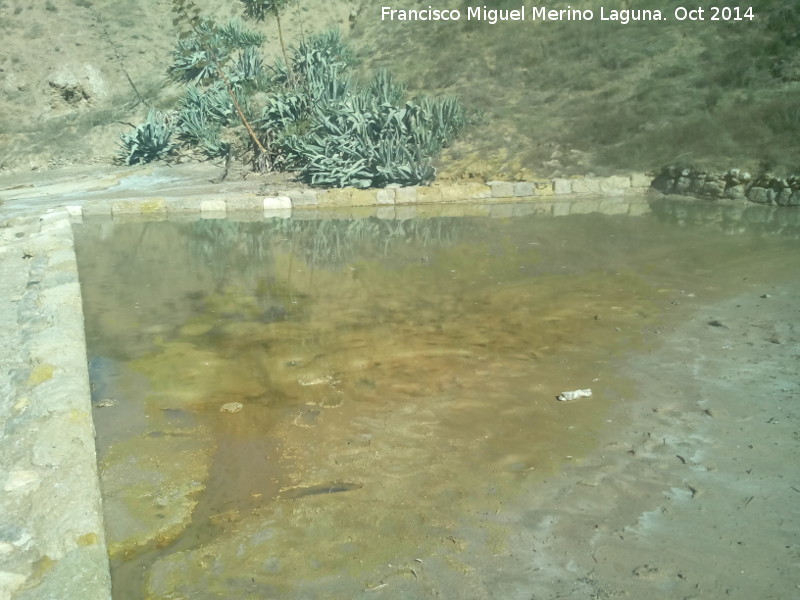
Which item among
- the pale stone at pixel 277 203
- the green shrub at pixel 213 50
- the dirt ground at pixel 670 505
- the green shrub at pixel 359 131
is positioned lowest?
the dirt ground at pixel 670 505

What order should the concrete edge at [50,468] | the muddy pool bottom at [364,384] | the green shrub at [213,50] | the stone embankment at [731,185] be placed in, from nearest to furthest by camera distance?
1. the concrete edge at [50,468]
2. the muddy pool bottom at [364,384]
3. the stone embankment at [731,185]
4. the green shrub at [213,50]

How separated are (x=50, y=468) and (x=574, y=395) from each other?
288 cm

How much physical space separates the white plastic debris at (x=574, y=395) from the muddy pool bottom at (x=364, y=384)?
4cm

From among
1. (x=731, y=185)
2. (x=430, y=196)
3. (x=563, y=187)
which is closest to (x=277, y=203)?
(x=430, y=196)

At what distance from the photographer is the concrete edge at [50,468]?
318 cm

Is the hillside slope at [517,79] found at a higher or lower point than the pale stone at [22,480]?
higher

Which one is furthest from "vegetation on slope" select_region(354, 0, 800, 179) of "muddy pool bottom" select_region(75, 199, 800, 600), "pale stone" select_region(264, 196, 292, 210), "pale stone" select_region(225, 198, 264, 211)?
"pale stone" select_region(225, 198, 264, 211)

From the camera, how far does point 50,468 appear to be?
13.2 ft

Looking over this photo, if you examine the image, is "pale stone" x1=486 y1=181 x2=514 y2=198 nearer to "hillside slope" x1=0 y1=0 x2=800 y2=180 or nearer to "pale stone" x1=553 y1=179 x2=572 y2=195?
"pale stone" x1=553 y1=179 x2=572 y2=195

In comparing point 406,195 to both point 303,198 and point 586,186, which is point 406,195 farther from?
point 586,186

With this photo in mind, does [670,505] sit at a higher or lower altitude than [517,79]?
lower

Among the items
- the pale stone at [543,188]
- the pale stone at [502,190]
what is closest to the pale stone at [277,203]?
the pale stone at [502,190]

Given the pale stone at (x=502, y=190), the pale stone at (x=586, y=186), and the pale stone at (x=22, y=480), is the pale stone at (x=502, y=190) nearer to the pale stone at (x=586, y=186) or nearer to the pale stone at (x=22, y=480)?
the pale stone at (x=586, y=186)

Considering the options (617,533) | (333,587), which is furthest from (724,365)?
(333,587)
